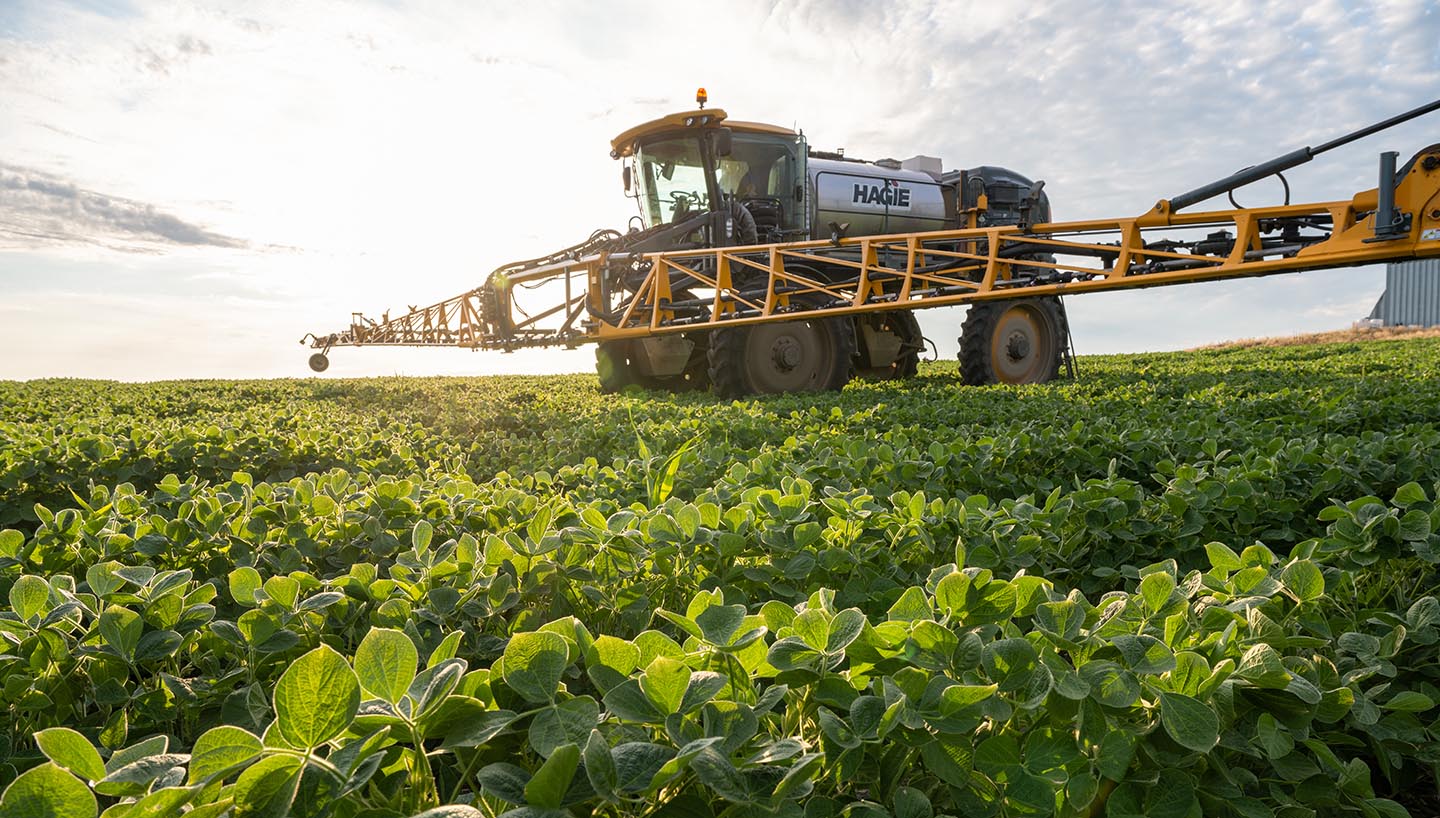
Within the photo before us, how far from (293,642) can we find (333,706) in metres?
0.69

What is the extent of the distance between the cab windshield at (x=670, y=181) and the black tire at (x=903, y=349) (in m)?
3.23

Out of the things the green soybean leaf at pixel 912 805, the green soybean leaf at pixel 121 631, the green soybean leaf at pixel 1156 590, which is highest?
the green soybean leaf at pixel 121 631

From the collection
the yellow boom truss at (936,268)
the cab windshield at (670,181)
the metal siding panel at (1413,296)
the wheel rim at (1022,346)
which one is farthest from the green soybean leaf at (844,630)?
the metal siding panel at (1413,296)

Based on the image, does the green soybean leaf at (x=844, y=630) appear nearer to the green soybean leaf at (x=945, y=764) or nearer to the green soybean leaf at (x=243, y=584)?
the green soybean leaf at (x=945, y=764)

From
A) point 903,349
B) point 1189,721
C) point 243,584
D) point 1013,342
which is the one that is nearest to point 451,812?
point 1189,721

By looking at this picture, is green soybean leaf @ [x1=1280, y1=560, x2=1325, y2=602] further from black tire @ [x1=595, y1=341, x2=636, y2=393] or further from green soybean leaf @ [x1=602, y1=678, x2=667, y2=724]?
black tire @ [x1=595, y1=341, x2=636, y2=393]

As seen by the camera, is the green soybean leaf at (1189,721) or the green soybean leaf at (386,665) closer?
the green soybean leaf at (386,665)

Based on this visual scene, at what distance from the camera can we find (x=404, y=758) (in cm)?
90

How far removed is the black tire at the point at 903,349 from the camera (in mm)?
13148

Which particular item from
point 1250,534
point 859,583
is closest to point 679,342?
point 1250,534

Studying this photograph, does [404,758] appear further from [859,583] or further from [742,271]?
[742,271]

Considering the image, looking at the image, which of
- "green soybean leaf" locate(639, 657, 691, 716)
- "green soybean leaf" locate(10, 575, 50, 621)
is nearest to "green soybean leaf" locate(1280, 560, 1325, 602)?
"green soybean leaf" locate(639, 657, 691, 716)

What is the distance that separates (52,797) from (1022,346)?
13303 mm

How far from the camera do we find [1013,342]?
12.7m
